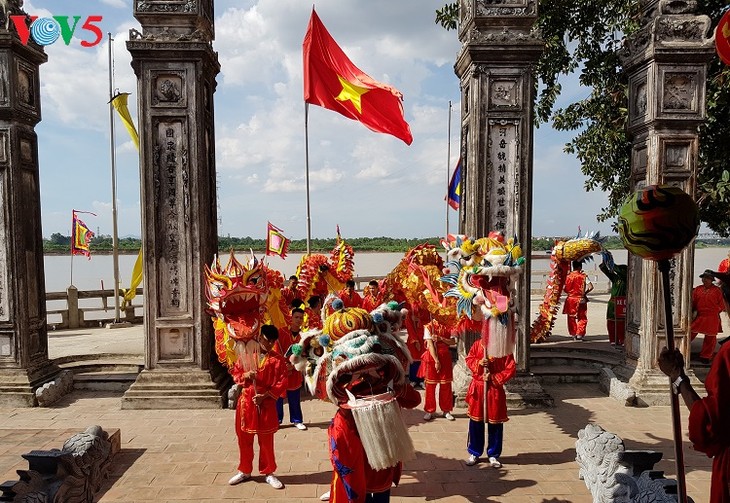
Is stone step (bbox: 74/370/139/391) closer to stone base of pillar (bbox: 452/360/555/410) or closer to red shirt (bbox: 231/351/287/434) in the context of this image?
red shirt (bbox: 231/351/287/434)

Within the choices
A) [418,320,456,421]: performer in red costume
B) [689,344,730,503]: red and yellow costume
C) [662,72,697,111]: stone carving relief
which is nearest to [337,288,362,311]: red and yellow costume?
[418,320,456,421]: performer in red costume

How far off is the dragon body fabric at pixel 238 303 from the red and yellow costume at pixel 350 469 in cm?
185

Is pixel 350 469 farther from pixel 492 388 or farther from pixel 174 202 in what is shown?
pixel 174 202

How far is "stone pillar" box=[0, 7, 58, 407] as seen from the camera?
22.9 ft

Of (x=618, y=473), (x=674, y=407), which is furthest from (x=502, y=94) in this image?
(x=674, y=407)

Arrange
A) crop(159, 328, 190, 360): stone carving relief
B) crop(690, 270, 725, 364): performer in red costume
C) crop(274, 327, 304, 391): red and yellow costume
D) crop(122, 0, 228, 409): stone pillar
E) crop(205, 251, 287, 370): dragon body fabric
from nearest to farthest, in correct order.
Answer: crop(205, 251, 287, 370): dragon body fabric < crop(274, 327, 304, 391): red and yellow costume < crop(122, 0, 228, 409): stone pillar < crop(159, 328, 190, 360): stone carving relief < crop(690, 270, 725, 364): performer in red costume

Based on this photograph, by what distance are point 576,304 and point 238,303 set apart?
28.8ft

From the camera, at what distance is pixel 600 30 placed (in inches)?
413

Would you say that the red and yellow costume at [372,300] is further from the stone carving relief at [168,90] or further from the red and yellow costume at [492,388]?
the stone carving relief at [168,90]

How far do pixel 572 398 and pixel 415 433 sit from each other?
2.99 m

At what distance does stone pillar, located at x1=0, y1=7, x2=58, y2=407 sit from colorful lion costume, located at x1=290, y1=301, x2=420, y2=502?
6103 mm

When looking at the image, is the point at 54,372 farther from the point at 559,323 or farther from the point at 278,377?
the point at 559,323

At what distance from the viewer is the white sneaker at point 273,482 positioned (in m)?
4.65

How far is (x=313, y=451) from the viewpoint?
5.54 m
